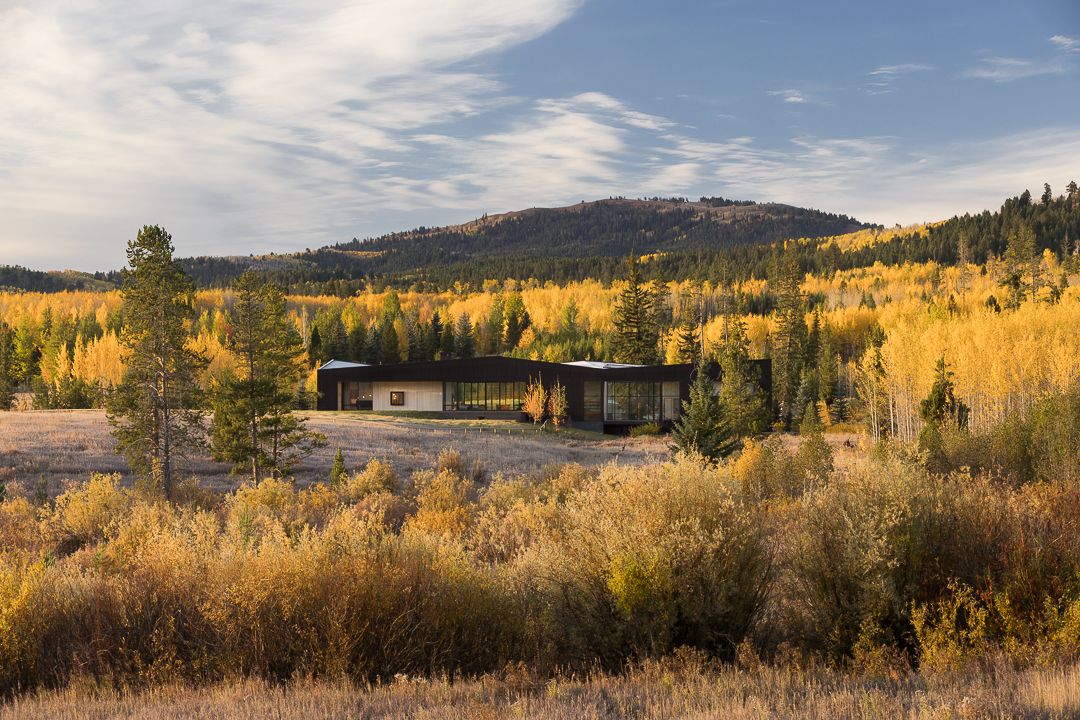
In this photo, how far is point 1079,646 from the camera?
720 cm

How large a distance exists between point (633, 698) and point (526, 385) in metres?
55.8

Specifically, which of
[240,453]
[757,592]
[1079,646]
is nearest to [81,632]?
[757,592]

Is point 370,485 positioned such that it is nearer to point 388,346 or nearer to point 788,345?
point 788,345

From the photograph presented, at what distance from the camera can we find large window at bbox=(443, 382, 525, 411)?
62344 millimetres

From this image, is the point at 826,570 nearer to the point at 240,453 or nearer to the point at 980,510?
the point at 980,510

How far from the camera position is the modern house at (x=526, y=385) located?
60969 millimetres

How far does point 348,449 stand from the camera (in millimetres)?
37406

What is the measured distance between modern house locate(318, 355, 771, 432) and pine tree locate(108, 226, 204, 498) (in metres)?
A: 36.2

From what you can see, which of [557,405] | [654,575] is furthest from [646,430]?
[654,575]

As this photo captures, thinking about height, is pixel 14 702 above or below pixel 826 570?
below

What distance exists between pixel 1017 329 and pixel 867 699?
5408 centimetres

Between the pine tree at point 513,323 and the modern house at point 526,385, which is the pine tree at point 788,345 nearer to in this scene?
Result: the modern house at point 526,385

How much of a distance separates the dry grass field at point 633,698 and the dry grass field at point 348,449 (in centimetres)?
1193

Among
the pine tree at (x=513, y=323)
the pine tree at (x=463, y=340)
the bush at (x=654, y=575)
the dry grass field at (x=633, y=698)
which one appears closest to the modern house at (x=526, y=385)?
the pine tree at (x=463, y=340)
